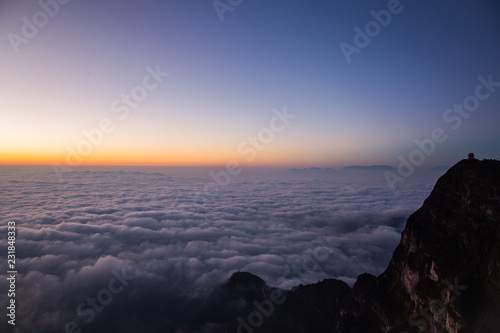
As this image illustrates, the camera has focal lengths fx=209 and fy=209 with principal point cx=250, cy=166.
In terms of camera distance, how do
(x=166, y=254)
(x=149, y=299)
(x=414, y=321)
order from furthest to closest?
(x=166, y=254)
(x=149, y=299)
(x=414, y=321)

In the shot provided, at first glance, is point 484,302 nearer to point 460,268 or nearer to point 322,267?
point 460,268

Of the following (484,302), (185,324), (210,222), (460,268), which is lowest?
(185,324)

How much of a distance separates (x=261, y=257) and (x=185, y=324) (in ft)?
142

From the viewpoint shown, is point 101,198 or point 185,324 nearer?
point 185,324

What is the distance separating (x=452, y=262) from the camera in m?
19.0

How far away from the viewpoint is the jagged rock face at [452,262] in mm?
16125

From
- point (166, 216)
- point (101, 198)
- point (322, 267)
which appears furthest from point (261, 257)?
point (101, 198)

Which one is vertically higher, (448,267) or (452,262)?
(452,262)

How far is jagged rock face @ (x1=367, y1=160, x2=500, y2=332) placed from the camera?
1612cm

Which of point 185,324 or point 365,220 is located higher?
point 365,220

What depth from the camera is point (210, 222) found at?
467 ft

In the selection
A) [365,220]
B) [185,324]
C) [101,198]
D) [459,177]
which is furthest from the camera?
[101,198]

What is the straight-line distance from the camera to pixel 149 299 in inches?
3250

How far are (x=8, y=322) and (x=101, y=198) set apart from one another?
5243 inches
